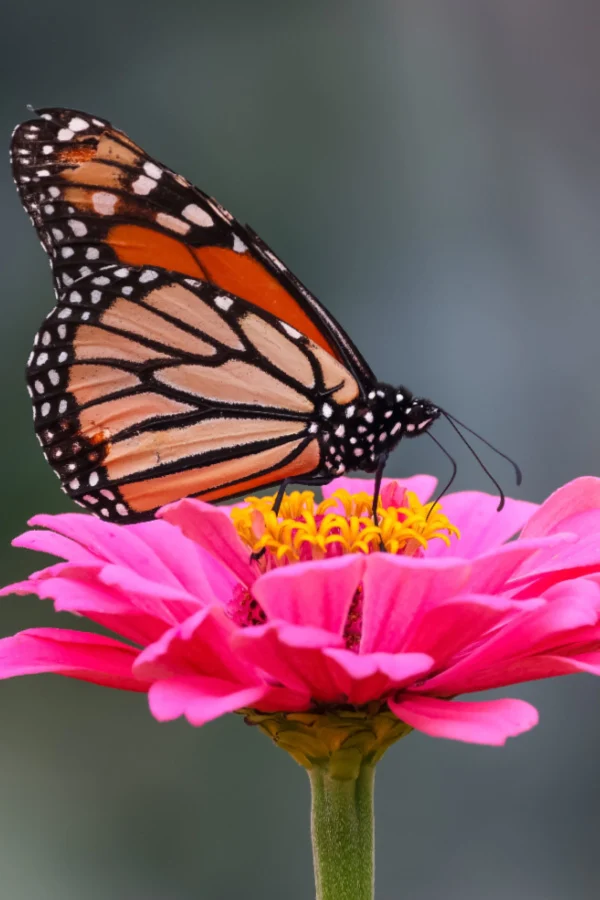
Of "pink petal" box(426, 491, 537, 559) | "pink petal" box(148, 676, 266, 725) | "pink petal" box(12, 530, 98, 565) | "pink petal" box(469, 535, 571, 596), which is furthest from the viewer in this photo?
"pink petal" box(426, 491, 537, 559)

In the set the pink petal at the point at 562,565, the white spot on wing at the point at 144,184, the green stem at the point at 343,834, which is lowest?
the green stem at the point at 343,834

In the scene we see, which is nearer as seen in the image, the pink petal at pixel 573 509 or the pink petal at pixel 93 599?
the pink petal at pixel 93 599

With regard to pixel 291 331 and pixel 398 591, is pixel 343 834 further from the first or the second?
pixel 291 331

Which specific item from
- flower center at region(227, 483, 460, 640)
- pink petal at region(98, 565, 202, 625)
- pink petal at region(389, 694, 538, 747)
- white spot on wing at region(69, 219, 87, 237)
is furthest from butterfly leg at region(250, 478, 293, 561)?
white spot on wing at region(69, 219, 87, 237)

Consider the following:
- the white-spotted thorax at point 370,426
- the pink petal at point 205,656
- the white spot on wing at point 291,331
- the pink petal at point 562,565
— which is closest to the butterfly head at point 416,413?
the white-spotted thorax at point 370,426

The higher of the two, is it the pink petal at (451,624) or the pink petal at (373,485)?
the pink petal at (373,485)

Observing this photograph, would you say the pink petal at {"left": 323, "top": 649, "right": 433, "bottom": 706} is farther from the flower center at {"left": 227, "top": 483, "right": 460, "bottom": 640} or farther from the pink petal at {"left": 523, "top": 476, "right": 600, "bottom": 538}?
the pink petal at {"left": 523, "top": 476, "right": 600, "bottom": 538}

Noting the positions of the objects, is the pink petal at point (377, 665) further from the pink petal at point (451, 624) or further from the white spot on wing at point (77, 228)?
the white spot on wing at point (77, 228)
